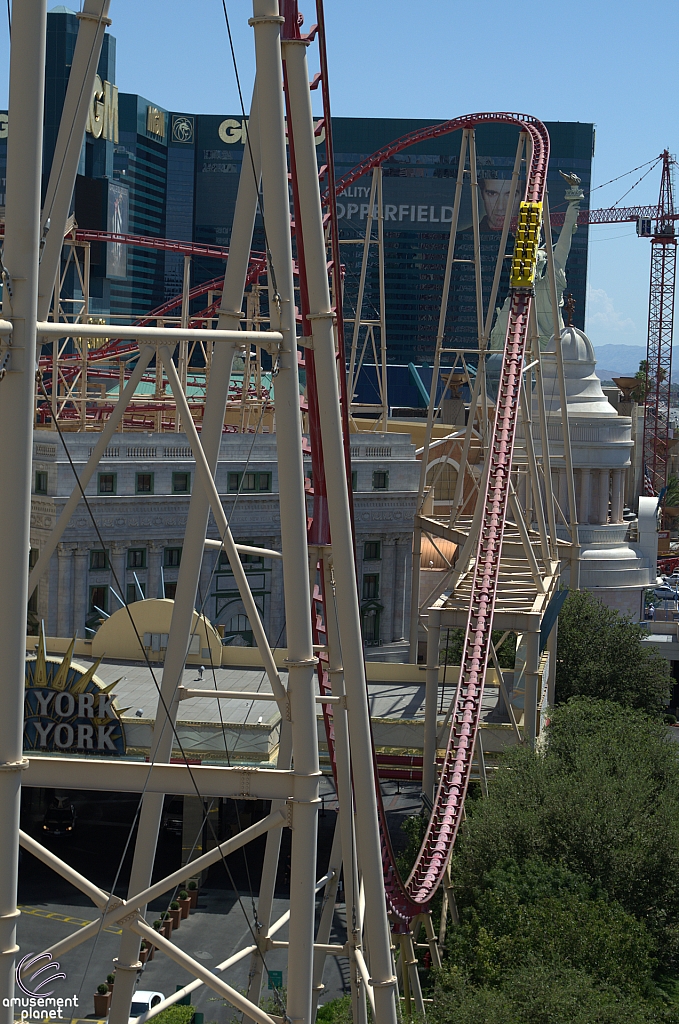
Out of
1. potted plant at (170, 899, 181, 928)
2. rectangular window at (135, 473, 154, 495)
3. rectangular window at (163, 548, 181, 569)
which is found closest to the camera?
potted plant at (170, 899, 181, 928)

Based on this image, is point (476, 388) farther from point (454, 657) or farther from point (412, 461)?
point (412, 461)

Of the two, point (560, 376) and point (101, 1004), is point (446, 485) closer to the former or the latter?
point (560, 376)

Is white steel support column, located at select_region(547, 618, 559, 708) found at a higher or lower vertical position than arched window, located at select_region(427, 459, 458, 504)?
lower

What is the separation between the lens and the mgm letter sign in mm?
35625

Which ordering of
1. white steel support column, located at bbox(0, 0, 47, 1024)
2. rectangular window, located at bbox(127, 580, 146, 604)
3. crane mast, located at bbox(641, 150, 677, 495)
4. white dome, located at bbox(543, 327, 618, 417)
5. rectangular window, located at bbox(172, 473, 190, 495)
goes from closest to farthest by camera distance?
white steel support column, located at bbox(0, 0, 47, 1024), rectangular window, located at bbox(127, 580, 146, 604), rectangular window, located at bbox(172, 473, 190, 495), white dome, located at bbox(543, 327, 618, 417), crane mast, located at bbox(641, 150, 677, 495)

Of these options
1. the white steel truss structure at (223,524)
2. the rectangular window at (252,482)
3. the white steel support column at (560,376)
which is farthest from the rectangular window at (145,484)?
the white steel truss structure at (223,524)

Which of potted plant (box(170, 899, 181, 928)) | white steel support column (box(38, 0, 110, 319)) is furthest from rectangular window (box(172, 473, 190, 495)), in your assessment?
white steel support column (box(38, 0, 110, 319))

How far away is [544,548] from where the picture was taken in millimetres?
37438

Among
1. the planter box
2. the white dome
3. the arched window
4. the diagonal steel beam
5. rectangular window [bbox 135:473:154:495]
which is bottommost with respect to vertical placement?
the planter box

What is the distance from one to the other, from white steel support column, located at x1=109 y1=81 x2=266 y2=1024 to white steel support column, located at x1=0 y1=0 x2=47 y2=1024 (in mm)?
3885

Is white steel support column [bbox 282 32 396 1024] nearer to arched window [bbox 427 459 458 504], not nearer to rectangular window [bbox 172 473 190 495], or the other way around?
rectangular window [bbox 172 473 190 495]

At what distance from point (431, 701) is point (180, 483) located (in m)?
25.1

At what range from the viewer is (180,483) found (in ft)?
180

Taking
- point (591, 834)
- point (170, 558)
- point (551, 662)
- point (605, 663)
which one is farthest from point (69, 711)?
point (170, 558)
